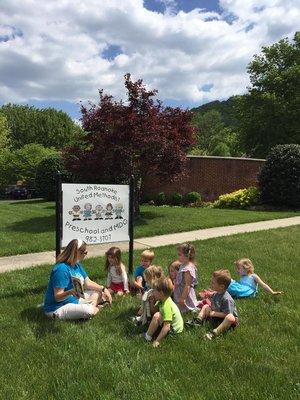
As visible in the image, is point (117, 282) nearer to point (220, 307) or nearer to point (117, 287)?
point (117, 287)

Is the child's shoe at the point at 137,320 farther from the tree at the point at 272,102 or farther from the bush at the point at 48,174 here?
the tree at the point at 272,102

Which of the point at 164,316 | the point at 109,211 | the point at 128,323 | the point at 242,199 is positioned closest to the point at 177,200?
the point at 242,199

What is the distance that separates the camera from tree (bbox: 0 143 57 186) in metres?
42.2

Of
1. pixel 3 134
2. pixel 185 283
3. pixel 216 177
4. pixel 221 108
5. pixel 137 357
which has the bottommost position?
pixel 137 357

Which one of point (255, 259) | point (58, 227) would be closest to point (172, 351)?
point (58, 227)

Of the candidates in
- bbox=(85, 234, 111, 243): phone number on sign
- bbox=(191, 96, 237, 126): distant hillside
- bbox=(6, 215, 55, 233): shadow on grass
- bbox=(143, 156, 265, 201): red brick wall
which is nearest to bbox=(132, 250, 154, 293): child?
bbox=(85, 234, 111, 243): phone number on sign

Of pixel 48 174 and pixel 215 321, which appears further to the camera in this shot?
pixel 48 174

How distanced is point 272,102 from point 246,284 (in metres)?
31.8

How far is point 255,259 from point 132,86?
24.1ft

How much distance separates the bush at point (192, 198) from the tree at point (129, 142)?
5.85 meters

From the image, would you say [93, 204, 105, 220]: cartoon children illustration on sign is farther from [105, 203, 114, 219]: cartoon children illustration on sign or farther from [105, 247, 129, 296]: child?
[105, 247, 129, 296]: child

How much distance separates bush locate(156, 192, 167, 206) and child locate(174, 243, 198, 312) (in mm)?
15217

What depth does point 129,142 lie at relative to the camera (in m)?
13.9

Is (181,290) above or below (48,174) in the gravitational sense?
below
